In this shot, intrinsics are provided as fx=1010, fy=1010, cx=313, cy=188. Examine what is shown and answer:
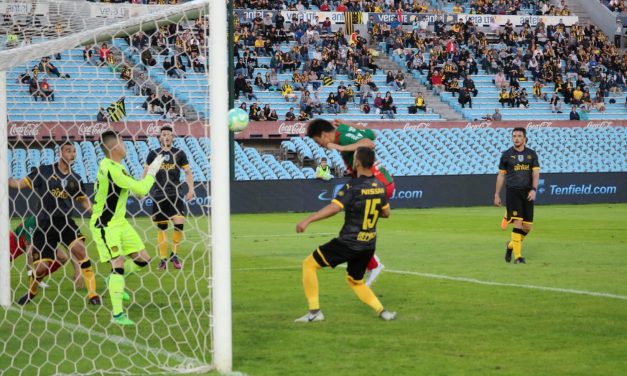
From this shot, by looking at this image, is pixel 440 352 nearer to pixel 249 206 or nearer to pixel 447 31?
pixel 249 206

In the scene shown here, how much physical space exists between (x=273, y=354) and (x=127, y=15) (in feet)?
12.2

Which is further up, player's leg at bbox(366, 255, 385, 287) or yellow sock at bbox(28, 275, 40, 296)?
player's leg at bbox(366, 255, 385, 287)

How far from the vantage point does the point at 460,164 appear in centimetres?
3719

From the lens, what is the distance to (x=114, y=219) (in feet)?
31.8

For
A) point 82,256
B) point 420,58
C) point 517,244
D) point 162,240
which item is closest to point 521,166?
point 517,244

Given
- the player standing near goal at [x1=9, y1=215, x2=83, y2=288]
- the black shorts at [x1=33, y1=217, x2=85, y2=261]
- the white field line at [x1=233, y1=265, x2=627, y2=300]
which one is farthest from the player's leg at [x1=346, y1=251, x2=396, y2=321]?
the player standing near goal at [x1=9, y1=215, x2=83, y2=288]

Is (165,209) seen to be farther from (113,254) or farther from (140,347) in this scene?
(140,347)

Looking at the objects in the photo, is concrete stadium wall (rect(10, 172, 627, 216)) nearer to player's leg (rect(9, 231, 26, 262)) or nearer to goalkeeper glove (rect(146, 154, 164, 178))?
player's leg (rect(9, 231, 26, 262))

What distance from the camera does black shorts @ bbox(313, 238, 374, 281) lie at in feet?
29.9

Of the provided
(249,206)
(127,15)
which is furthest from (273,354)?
(249,206)

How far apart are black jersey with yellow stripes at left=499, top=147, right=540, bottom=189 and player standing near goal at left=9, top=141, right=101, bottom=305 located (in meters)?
6.50

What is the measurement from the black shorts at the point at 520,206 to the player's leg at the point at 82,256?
6.50 meters

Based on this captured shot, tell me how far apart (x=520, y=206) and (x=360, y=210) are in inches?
246

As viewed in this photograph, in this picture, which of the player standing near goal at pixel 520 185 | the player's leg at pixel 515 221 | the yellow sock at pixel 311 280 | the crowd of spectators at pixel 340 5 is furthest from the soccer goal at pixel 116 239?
the crowd of spectators at pixel 340 5
